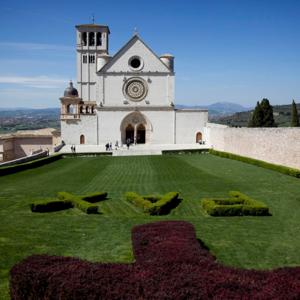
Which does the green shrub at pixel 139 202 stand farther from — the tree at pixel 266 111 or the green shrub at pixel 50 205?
the tree at pixel 266 111

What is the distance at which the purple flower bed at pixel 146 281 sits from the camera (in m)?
5.78

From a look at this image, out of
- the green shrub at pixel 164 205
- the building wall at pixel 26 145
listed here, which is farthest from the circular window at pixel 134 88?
the green shrub at pixel 164 205

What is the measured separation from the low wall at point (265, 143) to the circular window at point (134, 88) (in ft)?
38.6

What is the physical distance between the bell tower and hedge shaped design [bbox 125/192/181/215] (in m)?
42.9

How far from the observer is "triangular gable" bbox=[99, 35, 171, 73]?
4847cm

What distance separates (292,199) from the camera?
16.2 m

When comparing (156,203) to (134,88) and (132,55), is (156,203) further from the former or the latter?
(132,55)

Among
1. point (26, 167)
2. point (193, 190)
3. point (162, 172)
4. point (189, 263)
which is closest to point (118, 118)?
point (26, 167)

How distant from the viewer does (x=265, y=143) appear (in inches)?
1147

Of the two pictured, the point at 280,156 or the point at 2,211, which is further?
the point at 280,156

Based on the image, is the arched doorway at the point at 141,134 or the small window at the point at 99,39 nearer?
the arched doorway at the point at 141,134

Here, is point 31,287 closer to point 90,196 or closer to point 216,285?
point 216,285

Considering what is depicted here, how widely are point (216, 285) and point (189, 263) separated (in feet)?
4.37

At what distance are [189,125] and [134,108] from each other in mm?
6774
